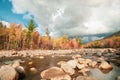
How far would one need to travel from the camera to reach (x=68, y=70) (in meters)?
21.8

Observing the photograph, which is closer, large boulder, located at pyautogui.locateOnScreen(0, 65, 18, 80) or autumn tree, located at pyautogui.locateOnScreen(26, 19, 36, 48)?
large boulder, located at pyautogui.locateOnScreen(0, 65, 18, 80)

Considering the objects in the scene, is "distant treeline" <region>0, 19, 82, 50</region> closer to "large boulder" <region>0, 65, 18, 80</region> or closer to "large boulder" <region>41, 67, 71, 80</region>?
"large boulder" <region>41, 67, 71, 80</region>

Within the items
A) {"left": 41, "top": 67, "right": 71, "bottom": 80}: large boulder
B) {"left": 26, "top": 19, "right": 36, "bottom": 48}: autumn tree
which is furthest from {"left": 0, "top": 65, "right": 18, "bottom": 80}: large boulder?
{"left": 26, "top": 19, "right": 36, "bottom": 48}: autumn tree

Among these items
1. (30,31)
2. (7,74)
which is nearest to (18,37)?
(30,31)

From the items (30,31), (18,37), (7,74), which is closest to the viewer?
(7,74)

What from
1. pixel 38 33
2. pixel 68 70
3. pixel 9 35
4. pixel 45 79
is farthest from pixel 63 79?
pixel 38 33

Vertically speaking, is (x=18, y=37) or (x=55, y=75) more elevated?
(x=18, y=37)

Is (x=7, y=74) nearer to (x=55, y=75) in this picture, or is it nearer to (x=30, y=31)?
(x=55, y=75)

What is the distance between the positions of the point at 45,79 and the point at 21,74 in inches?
138

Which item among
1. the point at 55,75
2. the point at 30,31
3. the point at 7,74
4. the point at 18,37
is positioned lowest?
the point at 55,75

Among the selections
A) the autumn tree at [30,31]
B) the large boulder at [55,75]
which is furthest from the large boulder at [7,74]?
the autumn tree at [30,31]

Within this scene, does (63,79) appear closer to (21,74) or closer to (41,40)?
(21,74)

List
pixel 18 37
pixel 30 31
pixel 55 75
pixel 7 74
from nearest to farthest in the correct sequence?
1. pixel 7 74
2. pixel 55 75
3. pixel 18 37
4. pixel 30 31

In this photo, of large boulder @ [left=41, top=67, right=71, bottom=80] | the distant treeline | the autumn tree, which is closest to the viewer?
large boulder @ [left=41, top=67, right=71, bottom=80]
